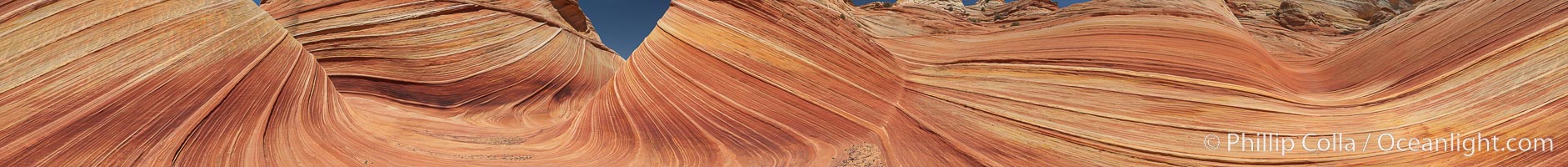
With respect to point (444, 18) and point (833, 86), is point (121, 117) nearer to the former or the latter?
point (444, 18)

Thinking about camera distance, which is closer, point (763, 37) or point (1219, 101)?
point (1219, 101)

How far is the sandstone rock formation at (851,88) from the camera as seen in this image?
507 cm

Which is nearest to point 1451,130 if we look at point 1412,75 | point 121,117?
point 1412,75

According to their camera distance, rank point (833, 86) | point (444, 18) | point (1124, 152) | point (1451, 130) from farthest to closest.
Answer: point (444, 18) < point (833, 86) < point (1124, 152) < point (1451, 130)

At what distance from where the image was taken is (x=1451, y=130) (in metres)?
4.95

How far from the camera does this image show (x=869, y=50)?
7098mm

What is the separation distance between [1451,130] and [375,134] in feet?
27.3

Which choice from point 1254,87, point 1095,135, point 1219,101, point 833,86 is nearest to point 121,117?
point 833,86

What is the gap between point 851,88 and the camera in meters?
6.72

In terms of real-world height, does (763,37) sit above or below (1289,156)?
above

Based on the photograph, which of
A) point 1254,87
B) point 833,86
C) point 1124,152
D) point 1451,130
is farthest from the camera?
point 833,86

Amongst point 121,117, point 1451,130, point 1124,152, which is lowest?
point 121,117

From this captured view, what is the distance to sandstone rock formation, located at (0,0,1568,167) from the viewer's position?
5.07 metres

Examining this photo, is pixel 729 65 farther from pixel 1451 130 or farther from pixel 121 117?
pixel 1451 130
